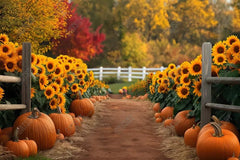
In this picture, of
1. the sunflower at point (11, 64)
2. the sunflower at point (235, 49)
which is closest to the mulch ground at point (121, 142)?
the sunflower at point (11, 64)

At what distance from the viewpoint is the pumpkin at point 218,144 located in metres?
3.69

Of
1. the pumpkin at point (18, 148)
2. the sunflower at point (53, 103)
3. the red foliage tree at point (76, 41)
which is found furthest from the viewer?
the red foliage tree at point (76, 41)

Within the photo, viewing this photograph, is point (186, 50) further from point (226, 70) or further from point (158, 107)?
point (226, 70)

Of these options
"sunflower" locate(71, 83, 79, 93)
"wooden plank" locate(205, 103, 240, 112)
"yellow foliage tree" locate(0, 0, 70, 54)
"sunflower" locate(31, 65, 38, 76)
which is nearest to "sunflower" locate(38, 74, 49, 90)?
"sunflower" locate(31, 65, 38, 76)

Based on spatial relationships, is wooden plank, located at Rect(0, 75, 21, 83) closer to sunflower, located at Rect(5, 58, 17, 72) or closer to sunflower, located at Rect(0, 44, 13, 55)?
sunflower, located at Rect(5, 58, 17, 72)

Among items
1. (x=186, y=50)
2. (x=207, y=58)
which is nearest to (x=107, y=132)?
(x=207, y=58)

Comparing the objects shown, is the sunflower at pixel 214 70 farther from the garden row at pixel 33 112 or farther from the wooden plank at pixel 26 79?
the wooden plank at pixel 26 79

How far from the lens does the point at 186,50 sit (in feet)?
102

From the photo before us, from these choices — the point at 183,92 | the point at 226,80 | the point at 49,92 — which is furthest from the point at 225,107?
the point at 49,92

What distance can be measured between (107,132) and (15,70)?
209 centimetres

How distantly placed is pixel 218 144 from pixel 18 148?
91.8 inches

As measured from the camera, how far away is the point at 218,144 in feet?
12.2

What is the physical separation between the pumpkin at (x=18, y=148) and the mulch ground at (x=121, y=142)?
1.57 ft

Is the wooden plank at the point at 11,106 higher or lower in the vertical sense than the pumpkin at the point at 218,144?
higher
